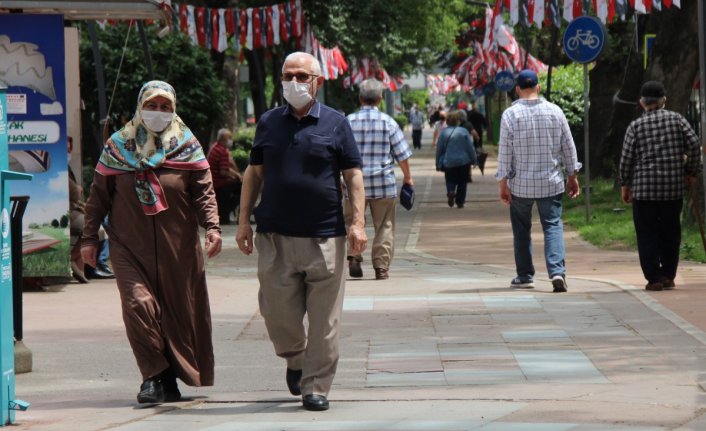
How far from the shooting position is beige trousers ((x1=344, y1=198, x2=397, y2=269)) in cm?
1408

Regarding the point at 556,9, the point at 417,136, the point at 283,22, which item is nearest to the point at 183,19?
the point at 283,22

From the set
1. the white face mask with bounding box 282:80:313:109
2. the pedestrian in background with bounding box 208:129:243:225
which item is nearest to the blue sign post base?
the white face mask with bounding box 282:80:313:109

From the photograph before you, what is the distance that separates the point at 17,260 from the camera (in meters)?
8.73

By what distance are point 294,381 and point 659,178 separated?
550 cm

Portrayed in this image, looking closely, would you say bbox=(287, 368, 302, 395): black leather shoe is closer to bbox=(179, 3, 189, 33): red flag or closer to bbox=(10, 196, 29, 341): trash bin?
bbox=(10, 196, 29, 341): trash bin

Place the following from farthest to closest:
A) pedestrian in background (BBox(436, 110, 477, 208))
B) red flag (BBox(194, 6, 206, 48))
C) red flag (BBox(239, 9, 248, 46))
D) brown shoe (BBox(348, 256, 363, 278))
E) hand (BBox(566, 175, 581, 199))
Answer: red flag (BBox(239, 9, 248, 46)), red flag (BBox(194, 6, 206, 48)), pedestrian in background (BBox(436, 110, 477, 208)), brown shoe (BBox(348, 256, 363, 278)), hand (BBox(566, 175, 581, 199))

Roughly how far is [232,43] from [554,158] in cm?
2270

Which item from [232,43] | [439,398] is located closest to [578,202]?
[232,43]

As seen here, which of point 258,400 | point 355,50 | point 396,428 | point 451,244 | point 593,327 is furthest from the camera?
point 355,50

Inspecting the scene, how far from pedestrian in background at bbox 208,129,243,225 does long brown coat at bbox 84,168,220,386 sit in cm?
1487

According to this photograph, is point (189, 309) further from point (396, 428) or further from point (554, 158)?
point (554, 158)

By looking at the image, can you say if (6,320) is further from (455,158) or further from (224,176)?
(455,158)

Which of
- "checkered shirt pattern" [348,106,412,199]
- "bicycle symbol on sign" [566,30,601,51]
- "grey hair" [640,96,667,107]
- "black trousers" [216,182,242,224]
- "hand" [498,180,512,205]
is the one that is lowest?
"black trousers" [216,182,242,224]

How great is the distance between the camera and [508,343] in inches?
383
